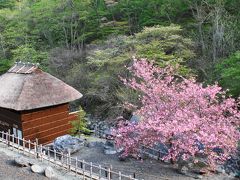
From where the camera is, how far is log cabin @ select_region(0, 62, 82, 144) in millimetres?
21453

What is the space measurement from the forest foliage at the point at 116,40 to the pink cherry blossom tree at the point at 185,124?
3.97 metres

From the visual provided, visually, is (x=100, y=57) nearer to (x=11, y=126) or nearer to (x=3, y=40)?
(x=11, y=126)

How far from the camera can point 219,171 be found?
16500mm

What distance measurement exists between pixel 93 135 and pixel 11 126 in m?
5.42

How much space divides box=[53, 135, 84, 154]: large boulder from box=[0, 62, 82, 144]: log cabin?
88.3 inches

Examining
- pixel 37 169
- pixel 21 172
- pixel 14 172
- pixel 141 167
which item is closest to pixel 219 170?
pixel 141 167

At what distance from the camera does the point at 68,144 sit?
2006cm

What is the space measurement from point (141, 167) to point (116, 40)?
14.6m

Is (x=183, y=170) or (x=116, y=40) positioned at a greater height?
(x=116, y=40)

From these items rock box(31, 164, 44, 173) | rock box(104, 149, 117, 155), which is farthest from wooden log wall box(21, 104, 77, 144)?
rock box(31, 164, 44, 173)

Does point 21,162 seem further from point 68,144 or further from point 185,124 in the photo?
point 185,124

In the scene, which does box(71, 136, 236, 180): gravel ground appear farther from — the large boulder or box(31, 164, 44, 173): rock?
box(31, 164, 44, 173): rock

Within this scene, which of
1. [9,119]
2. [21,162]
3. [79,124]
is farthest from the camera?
[9,119]

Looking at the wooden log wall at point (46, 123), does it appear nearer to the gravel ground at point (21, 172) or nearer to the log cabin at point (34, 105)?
the log cabin at point (34, 105)
